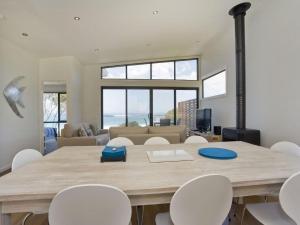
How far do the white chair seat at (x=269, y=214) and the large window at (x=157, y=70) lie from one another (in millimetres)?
5982

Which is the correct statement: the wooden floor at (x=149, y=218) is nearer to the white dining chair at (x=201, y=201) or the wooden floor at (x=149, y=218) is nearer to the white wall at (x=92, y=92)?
the white dining chair at (x=201, y=201)

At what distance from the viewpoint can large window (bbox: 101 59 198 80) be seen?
274 inches

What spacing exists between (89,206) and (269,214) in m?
1.30

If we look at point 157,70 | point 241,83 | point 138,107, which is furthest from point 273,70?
point 138,107

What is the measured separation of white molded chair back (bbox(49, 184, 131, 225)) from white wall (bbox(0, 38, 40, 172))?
138 inches

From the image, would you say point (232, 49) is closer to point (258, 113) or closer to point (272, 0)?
point (272, 0)

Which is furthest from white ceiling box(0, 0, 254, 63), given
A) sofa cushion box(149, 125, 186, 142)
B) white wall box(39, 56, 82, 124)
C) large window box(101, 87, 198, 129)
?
sofa cushion box(149, 125, 186, 142)

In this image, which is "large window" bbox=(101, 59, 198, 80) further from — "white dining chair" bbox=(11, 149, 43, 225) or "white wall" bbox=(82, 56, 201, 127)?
"white dining chair" bbox=(11, 149, 43, 225)

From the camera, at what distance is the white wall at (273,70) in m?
2.82

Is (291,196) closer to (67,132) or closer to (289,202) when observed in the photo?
(289,202)

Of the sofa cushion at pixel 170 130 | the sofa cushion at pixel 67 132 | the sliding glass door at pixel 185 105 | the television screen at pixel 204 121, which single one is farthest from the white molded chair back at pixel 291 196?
the sliding glass door at pixel 185 105

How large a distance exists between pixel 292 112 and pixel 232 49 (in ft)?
7.47

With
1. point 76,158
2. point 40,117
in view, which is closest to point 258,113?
point 76,158

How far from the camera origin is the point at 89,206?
2.88 ft
